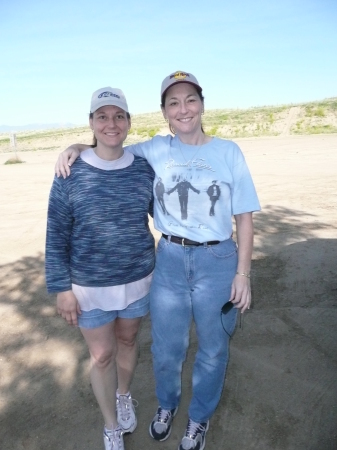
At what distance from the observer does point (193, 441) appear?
8.14 ft

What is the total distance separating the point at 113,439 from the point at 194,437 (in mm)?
496

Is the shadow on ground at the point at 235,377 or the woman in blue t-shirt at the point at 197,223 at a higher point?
the woman in blue t-shirt at the point at 197,223

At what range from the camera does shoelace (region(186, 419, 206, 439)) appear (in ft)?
8.23

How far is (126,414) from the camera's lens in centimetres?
269

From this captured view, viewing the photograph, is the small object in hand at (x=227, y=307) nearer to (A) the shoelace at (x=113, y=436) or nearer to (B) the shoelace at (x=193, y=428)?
(B) the shoelace at (x=193, y=428)

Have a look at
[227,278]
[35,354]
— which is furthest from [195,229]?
[35,354]

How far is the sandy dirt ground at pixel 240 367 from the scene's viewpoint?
2.62 m

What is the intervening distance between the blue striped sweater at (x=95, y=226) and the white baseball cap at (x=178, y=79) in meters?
0.45

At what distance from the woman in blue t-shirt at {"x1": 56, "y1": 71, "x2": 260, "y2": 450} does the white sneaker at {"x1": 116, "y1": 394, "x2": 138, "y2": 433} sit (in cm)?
66

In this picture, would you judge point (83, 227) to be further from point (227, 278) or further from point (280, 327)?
point (280, 327)

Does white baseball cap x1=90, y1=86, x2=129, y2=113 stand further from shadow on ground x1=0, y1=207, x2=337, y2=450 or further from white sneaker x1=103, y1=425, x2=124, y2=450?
shadow on ground x1=0, y1=207, x2=337, y2=450

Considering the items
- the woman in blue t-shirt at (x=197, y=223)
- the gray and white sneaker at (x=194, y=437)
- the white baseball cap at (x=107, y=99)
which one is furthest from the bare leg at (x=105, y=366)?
the white baseball cap at (x=107, y=99)

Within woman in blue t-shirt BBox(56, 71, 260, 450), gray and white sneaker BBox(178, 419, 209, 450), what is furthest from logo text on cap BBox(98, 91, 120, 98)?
gray and white sneaker BBox(178, 419, 209, 450)

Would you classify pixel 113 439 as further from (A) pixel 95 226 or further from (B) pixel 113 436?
(A) pixel 95 226
